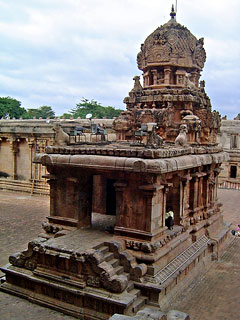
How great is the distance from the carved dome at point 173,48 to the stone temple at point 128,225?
117cm

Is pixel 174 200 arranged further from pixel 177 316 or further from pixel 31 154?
pixel 31 154

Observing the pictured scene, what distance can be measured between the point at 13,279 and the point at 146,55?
31.0 feet

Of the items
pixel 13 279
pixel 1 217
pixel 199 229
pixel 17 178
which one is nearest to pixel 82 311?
pixel 13 279

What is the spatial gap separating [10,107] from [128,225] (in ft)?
187

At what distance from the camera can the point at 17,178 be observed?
76.7 ft

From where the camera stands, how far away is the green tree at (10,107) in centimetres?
6044

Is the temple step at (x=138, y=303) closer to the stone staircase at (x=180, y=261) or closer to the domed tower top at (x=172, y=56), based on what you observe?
the stone staircase at (x=180, y=261)

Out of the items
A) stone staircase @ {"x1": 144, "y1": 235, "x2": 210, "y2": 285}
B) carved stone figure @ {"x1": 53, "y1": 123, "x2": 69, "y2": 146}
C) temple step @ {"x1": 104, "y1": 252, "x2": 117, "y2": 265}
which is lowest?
stone staircase @ {"x1": 144, "y1": 235, "x2": 210, "y2": 285}

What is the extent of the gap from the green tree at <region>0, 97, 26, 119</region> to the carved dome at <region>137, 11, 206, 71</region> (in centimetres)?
5045

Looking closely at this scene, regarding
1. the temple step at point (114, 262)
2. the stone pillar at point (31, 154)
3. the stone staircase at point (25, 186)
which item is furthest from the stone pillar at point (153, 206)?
the stone pillar at point (31, 154)

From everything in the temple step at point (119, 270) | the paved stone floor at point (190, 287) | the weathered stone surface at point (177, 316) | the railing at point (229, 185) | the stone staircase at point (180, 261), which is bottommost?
the paved stone floor at point (190, 287)

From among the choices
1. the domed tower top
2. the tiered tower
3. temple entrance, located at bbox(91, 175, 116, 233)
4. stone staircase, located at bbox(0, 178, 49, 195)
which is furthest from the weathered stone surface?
stone staircase, located at bbox(0, 178, 49, 195)

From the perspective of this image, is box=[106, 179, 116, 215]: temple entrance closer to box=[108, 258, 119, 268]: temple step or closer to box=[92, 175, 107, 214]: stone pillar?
box=[92, 175, 107, 214]: stone pillar

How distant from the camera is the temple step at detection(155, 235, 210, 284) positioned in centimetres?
817
